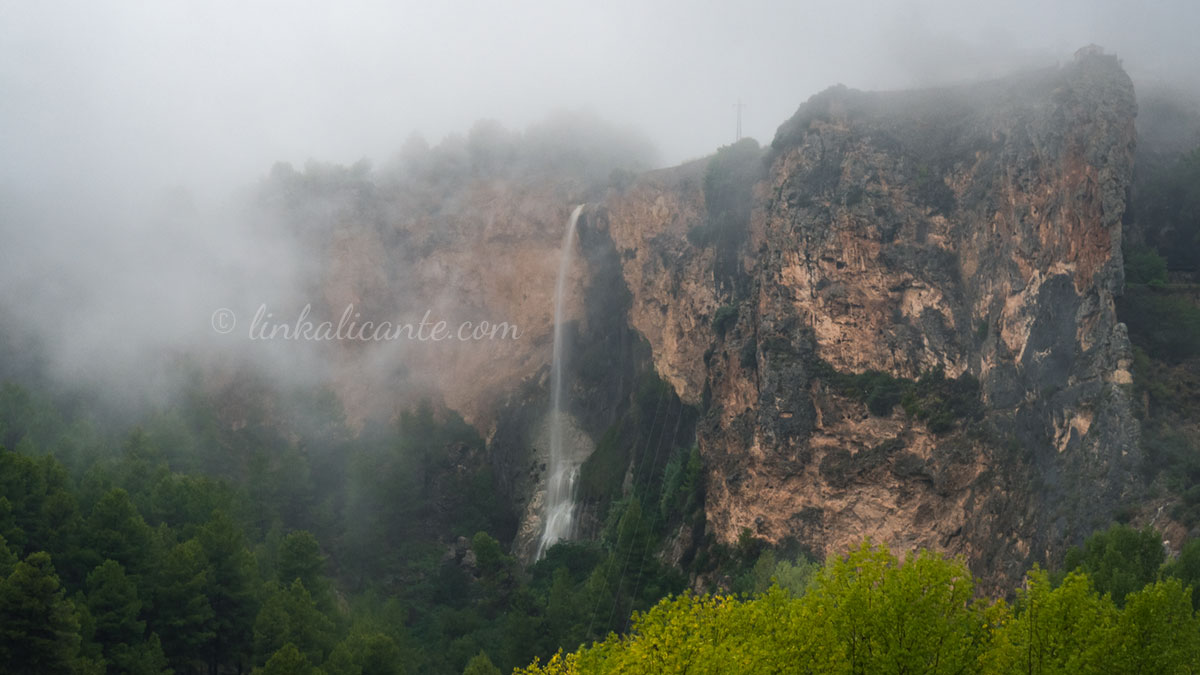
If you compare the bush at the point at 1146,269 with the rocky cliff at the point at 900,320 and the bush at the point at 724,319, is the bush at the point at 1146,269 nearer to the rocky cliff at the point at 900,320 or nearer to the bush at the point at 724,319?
the rocky cliff at the point at 900,320

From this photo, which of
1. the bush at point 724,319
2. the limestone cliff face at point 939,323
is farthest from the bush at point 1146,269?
the bush at point 724,319

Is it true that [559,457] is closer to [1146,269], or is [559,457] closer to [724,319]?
[724,319]

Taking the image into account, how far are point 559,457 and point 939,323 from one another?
34.9 metres

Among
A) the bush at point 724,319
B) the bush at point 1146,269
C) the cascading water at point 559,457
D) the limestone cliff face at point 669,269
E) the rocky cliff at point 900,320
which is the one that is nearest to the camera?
the rocky cliff at point 900,320

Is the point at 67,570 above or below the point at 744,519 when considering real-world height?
above

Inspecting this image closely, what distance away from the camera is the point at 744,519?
63812 millimetres

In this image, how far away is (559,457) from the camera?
3393 inches

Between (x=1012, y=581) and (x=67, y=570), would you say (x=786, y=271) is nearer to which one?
(x=1012, y=581)

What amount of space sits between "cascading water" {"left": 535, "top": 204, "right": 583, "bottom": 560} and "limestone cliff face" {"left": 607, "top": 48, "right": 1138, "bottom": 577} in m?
16.7

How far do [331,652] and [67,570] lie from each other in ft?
40.3

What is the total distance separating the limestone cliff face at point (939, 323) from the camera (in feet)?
170

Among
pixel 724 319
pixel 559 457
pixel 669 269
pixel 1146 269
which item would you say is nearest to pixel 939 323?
pixel 1146 269

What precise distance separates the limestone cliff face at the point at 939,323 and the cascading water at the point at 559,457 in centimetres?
1669

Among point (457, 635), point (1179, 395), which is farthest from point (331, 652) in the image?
point (1179, 395)
